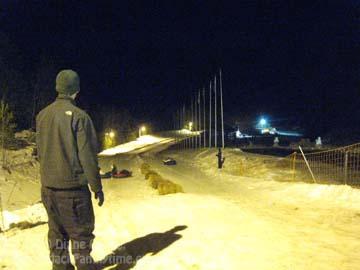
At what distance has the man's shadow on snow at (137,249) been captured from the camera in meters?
5.62

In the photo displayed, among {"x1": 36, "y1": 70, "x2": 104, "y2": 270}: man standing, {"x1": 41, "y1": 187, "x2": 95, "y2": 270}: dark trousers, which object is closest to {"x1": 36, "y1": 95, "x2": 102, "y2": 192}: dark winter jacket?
{"x1": 36, "y1": 70, "x2": 104, "y2": 270}: man standing

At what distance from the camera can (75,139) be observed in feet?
14.0

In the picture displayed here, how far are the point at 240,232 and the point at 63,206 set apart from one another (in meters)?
3.62

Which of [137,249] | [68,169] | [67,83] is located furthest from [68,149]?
[137,249]

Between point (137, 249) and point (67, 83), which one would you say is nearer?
point (67, 83)

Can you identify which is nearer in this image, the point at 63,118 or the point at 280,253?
the point at 63,118

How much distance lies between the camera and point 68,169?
14.1ft

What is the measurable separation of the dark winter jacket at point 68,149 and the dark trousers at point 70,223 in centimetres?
13

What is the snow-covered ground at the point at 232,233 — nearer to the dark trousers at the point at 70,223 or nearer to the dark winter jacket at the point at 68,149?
the dark trousers at the point at 70,223

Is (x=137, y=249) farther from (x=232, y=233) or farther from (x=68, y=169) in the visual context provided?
(x=68, y=169)

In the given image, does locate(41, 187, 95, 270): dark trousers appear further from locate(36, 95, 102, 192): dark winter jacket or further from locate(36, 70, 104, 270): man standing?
locate(36, 95, 102, 192): dark winter jacket

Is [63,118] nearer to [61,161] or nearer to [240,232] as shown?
[61,161]

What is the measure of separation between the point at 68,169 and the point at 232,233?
361cm

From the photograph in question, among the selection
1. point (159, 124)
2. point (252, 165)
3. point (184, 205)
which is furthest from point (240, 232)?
point (159, 124)
